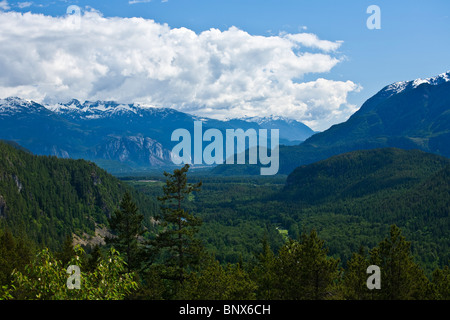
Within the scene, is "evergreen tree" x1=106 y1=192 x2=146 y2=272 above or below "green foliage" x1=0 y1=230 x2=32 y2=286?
above

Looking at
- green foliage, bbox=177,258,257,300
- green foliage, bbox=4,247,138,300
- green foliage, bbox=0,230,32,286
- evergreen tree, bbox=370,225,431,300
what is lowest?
green foliage, bbox=0,230,32,286

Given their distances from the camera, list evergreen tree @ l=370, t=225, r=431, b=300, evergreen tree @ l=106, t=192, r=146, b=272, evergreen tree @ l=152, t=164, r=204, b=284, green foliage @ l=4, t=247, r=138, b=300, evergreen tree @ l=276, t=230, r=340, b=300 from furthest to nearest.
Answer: evergreen tree @ l=106, t=192, r=146, b=272
evergreen tree @ l=152, t=164, r=204, b=284
evergreen tree @ l=276, t=230, r=340, b=300
evergreen tree @ l=370, t=225, r=431, b=300
green foliage @ l=4, t=247, r=138, b=300

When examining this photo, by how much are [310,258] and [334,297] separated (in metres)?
4.44

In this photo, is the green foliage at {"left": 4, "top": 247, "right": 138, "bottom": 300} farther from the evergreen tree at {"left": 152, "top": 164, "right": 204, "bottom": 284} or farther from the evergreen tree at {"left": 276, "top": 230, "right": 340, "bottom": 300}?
the evergreen tree at {"left": 152, "top": 164, "right": 204, "bottom": 284}

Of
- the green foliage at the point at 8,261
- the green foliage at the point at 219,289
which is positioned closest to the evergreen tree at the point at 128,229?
the green foliage at the point at 8,261

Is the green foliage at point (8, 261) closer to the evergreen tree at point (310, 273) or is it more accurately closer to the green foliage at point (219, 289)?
the green foliage at point (219, 289)

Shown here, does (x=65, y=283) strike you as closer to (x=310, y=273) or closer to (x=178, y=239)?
(x=310, y=273)

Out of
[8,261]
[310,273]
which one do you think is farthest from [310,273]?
[8,261]

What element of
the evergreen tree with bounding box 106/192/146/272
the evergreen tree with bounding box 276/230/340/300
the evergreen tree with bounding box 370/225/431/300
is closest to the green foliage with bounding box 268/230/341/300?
the evergreen tree with bounding box 276/230/340/300

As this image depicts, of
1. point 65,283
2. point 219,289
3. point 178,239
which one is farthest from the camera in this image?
point 178,239

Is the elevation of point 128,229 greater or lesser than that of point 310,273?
greater

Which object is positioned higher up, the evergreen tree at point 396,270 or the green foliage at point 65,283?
the green foliage at point 65,283
